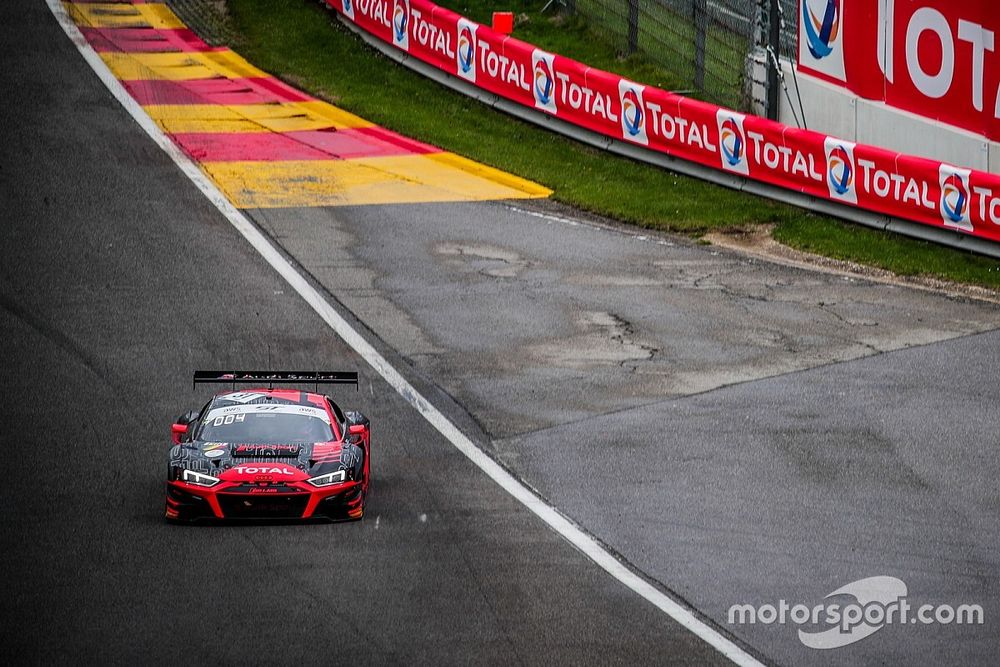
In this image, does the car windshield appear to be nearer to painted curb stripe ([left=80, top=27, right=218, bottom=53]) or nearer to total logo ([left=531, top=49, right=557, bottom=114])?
total logo ([left=531, top=49, right=557, bottom=114])

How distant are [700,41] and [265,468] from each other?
20.0 metres

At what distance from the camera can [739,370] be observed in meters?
19.2

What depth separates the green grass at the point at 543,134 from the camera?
24.7 meters

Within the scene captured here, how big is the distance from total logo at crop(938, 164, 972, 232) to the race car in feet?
39.9

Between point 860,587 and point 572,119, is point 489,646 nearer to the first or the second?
point 860,587

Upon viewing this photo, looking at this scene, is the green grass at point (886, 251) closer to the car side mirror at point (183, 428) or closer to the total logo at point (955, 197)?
the total logo at point (955, 197)

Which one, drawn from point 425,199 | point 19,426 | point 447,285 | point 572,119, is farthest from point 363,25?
point 19,426

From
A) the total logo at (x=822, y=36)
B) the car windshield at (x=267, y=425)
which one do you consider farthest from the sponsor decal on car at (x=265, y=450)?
the total logo at (x=822, y=36)

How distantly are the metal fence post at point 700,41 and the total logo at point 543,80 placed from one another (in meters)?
3.33

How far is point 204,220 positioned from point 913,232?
11.8 metres

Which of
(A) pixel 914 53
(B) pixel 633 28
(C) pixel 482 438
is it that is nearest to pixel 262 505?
(C) pixel 482 438

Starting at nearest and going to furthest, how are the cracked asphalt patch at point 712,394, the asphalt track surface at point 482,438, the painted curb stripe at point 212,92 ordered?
1. the asphalt track surface at point 482,438
2. the cracked asphalt patch at point 712,394
3. the painted curb stripe at point 212,92

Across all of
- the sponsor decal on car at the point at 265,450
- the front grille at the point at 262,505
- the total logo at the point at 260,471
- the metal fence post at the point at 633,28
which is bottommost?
the front grille at the point at 262,505

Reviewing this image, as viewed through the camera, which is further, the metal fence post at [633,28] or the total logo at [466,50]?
the metal fence post at [633,28]
